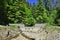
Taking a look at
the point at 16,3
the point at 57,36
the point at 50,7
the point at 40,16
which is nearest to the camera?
the point at 57,36

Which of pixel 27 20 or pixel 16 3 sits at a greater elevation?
pixel 16 3

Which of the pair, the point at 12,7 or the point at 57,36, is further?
the point at 12,7

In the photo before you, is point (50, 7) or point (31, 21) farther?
point (50, 7)

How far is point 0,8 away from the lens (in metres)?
16.1

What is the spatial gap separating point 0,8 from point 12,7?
1.33m

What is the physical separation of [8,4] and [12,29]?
23.5ft

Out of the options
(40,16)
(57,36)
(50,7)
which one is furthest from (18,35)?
(50,7)

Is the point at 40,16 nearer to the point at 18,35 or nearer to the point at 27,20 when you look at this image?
the point at 27,20

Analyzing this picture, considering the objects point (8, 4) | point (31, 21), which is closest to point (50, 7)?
point (31, 21)

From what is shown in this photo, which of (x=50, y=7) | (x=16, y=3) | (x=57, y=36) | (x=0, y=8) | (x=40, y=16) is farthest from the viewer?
(x=50, y=7)

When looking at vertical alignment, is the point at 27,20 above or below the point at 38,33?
below

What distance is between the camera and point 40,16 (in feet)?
66.5

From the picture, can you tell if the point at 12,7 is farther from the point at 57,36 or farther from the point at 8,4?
the point at 57,36

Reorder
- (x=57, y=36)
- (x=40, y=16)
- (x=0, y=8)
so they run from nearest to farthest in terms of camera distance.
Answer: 1. (x=57, y=36)
2. (x=0, y=8)
3. (x=40, y=16)
